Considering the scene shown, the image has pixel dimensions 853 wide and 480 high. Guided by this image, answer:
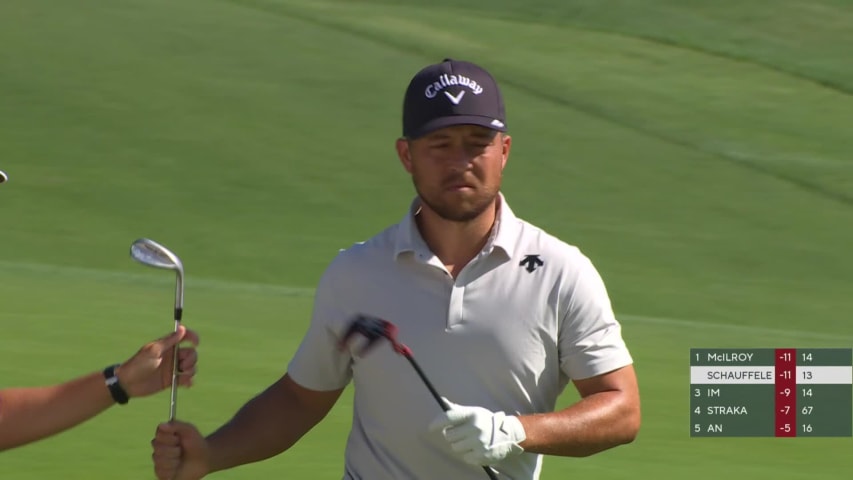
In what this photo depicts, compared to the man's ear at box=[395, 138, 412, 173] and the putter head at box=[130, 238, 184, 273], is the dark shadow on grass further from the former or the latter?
the putter head at box=[130, 238, 184, 273]

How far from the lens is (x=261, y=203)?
1758 centimetres

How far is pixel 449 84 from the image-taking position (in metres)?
4.48

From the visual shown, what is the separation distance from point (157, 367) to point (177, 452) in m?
0.26

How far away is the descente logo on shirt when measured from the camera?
4.48 m

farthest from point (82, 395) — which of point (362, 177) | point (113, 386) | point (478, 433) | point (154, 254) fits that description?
point (362, 177)

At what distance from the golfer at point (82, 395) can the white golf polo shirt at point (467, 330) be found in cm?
43

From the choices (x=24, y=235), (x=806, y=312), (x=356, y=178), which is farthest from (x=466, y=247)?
(x=356, y=178)

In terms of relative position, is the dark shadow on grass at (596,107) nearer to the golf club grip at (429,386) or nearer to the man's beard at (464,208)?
the man's beard at (464,208)

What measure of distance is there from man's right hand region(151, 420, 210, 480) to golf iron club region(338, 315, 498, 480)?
1.86 ft

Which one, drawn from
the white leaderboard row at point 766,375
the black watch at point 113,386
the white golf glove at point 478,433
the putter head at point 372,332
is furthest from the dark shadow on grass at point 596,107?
the white golf glove at point 478,433

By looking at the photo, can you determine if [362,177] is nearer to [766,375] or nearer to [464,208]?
[766,375]

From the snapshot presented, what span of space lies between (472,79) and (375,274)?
1.83 feet

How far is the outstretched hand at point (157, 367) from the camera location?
4.59 metres

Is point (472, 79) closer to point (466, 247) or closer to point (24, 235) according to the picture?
point (466, 247)
